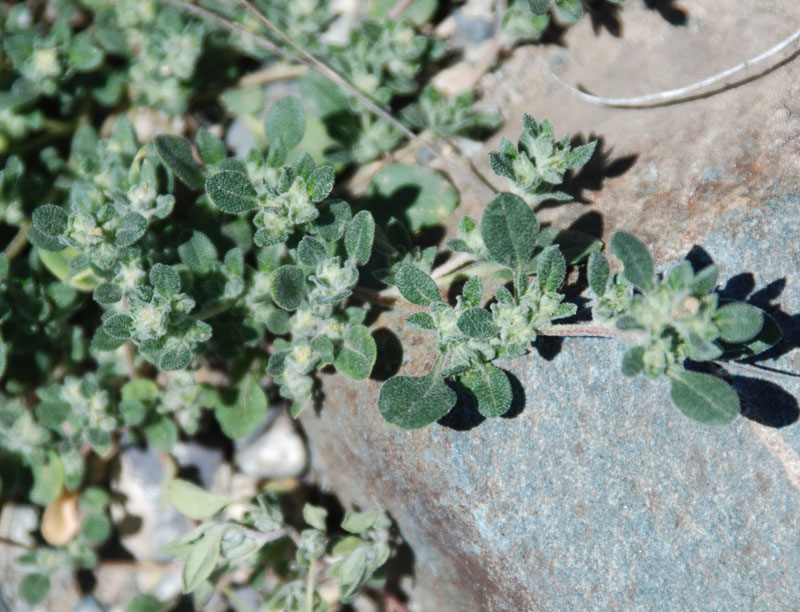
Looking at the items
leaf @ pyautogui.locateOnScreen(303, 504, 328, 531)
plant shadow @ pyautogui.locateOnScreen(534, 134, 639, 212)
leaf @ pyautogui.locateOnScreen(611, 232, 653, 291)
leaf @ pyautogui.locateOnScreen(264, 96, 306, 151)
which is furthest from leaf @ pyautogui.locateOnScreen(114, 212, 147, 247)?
leaf @ pyautogui.locateOnScreen(611, 232, 653, 291)

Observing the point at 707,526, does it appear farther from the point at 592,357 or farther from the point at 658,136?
the point at 658,136

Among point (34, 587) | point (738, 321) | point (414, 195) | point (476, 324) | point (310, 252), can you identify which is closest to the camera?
point (738, 321)

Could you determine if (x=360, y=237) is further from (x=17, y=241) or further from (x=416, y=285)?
(x=17, y=241)

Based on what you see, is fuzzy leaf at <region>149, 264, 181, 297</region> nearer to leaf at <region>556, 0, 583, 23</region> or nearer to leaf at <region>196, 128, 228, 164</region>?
leaf at <region>196, 128, 228, 164</region>

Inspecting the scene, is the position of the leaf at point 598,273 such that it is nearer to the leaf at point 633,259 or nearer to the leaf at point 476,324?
the leaf at point 633,259

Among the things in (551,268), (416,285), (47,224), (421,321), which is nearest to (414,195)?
(416,285)
